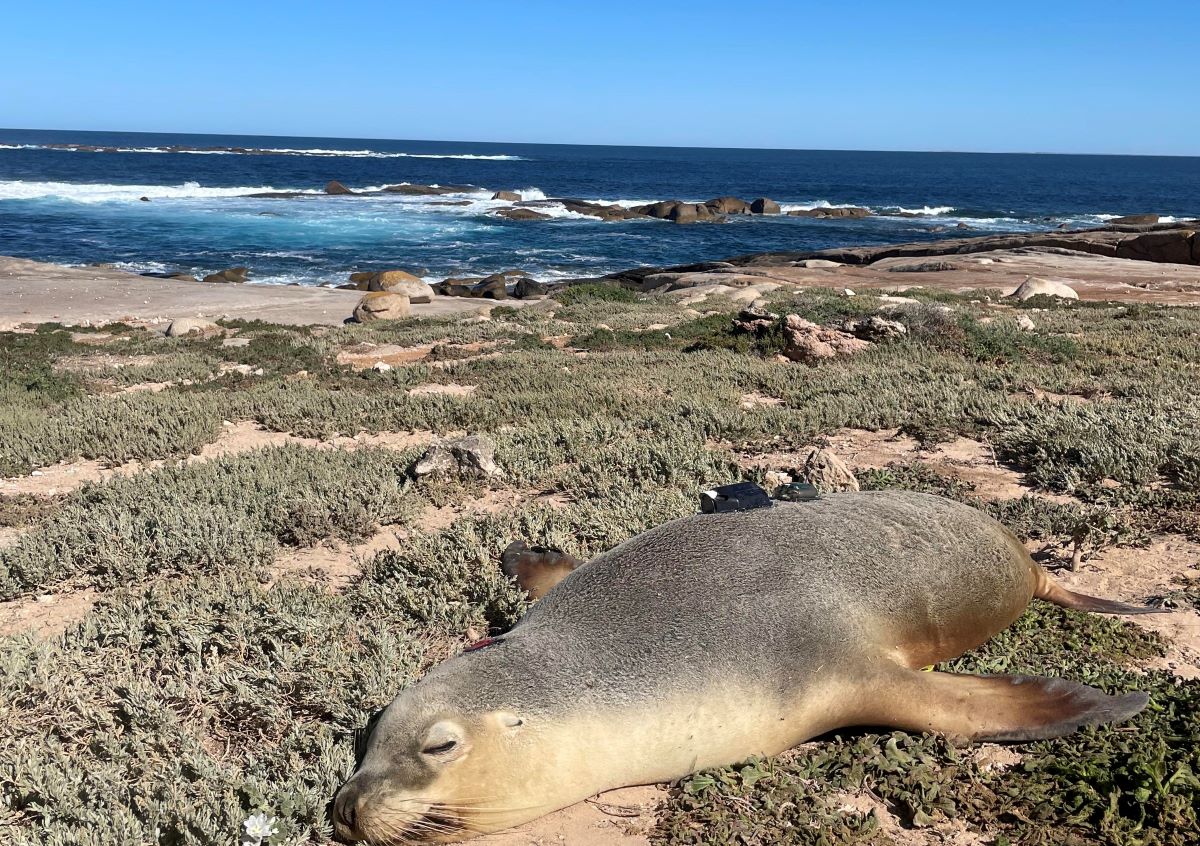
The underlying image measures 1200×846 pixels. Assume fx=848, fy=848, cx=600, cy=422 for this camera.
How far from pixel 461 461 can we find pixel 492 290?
2416 cm

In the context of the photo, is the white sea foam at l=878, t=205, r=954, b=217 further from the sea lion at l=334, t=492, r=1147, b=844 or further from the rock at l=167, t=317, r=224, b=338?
the sea lion at l=334, t=492, r=1147, b=844

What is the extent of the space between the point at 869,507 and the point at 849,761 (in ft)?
4.26

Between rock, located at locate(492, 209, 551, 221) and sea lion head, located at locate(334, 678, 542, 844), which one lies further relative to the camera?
rock, located at locate(492, 209, 551, 221)

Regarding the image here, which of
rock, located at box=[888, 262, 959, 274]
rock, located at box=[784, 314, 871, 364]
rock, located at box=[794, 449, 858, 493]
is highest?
rock, located at box=[888, 262, 959, 274]

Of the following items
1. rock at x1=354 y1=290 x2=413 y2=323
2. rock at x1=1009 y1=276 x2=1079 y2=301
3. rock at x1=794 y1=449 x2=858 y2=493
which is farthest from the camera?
rock at x1=1009 y1=276 x2=1079 y2=301

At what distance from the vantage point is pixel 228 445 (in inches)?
337

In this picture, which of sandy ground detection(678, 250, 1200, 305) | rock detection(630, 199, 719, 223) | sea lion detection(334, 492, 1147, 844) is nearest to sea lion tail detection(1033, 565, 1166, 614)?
sea lion detection(334, 492, 1147, 844)

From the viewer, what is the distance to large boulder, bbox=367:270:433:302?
1016 inches

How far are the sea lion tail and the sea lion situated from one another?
46 cm

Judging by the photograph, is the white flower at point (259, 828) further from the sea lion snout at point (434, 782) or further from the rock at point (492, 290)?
the rock at point (492, 290)

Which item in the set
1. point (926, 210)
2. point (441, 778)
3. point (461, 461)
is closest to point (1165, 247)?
point (461, 461)

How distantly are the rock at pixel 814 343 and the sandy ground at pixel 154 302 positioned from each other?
10.5m

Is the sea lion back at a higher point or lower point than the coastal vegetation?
higher

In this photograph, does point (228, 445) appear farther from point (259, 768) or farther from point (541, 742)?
point (541, 742)
